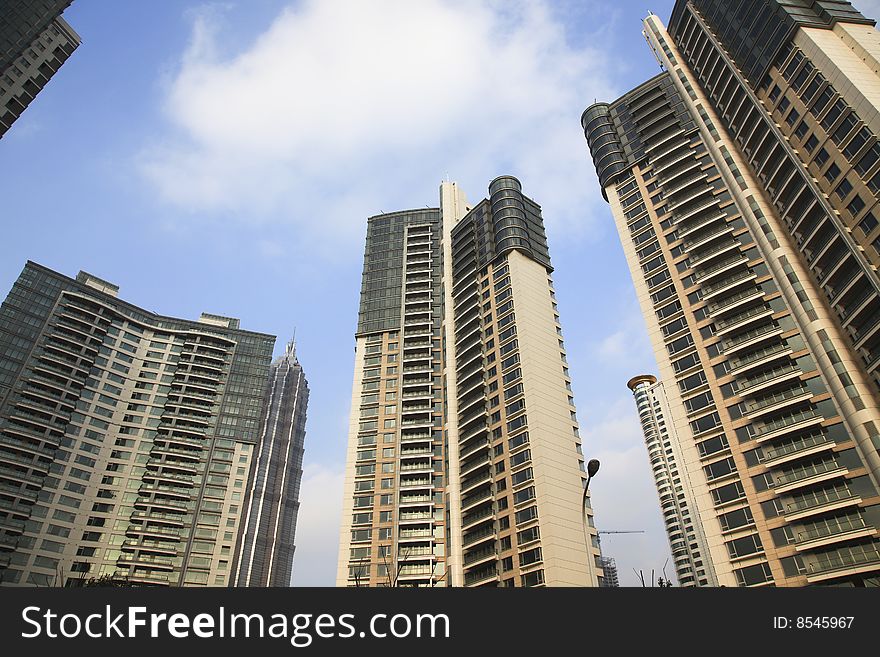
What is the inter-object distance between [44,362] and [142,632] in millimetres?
122098

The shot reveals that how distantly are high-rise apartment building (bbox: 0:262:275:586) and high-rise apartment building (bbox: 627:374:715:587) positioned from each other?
120 m

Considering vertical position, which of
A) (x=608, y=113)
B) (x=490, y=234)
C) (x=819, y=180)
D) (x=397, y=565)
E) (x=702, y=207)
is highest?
(x=608, y=113)

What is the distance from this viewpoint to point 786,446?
181 ft

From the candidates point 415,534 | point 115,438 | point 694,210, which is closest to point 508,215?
point 694,210

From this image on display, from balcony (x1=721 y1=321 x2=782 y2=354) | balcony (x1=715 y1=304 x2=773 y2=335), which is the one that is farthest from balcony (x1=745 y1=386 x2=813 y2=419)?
balcony (x1=715 y1=304 x2=773 y2=335)

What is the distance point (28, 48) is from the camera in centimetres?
8662

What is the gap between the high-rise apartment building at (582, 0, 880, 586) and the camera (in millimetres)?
51750

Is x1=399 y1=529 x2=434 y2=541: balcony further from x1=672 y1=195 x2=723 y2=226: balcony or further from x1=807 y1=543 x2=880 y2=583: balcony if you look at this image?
x1=672 y1=195 x2=723 y2=226: balcony

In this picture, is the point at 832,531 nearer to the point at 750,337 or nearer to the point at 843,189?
the point at 750,337

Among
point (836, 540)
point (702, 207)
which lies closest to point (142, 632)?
point (836, 540)

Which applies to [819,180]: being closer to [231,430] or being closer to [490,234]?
[490,234]

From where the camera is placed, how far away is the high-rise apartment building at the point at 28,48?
→ 3036 inches

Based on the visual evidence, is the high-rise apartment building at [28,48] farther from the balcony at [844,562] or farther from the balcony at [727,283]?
the balcony at [844,562]

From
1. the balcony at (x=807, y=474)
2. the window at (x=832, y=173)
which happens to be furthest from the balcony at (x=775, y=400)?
the window at (x=832, y=173)
